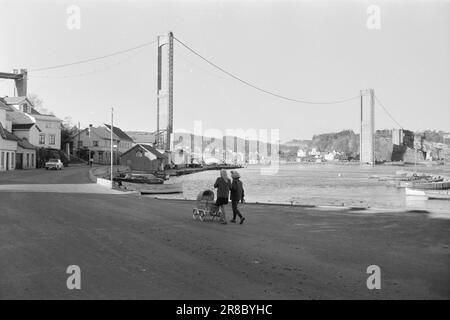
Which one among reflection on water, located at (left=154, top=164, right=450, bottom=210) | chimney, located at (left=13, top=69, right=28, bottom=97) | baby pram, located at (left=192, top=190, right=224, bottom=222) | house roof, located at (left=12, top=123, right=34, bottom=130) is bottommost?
reflection on water, located at (left=154, top=164, right=450, bottom=210)

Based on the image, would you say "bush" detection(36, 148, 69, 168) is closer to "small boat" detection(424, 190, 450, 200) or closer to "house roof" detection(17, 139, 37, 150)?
"house roof" detection(17, 139, 37, 150)

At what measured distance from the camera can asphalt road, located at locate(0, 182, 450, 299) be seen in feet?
24.7

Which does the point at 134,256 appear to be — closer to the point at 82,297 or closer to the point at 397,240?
the point at 82,297

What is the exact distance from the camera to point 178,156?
13325cm

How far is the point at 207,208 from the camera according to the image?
1650 cm

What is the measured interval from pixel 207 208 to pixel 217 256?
250 inches

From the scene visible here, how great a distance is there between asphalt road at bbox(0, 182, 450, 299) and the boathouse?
2932 inches

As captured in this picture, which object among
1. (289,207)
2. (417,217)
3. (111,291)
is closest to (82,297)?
(111,291)

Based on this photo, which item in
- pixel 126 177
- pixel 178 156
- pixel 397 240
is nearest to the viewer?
pixel 397 240

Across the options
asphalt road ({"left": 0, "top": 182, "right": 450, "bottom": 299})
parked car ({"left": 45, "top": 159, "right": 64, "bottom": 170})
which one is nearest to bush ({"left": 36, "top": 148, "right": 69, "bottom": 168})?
parked car ({"left": 45, "top": 159, "right": 64, "bottom": 170})

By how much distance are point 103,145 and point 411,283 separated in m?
109

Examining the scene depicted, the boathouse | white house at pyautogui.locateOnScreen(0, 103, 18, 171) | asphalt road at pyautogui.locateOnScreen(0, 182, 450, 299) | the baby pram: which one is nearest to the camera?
asphalt road at pyautogui.locateOnScreen(0, 182, 450, 299)

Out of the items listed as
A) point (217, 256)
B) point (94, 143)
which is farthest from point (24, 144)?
point (217, 256)

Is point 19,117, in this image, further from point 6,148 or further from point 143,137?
point 143,137
